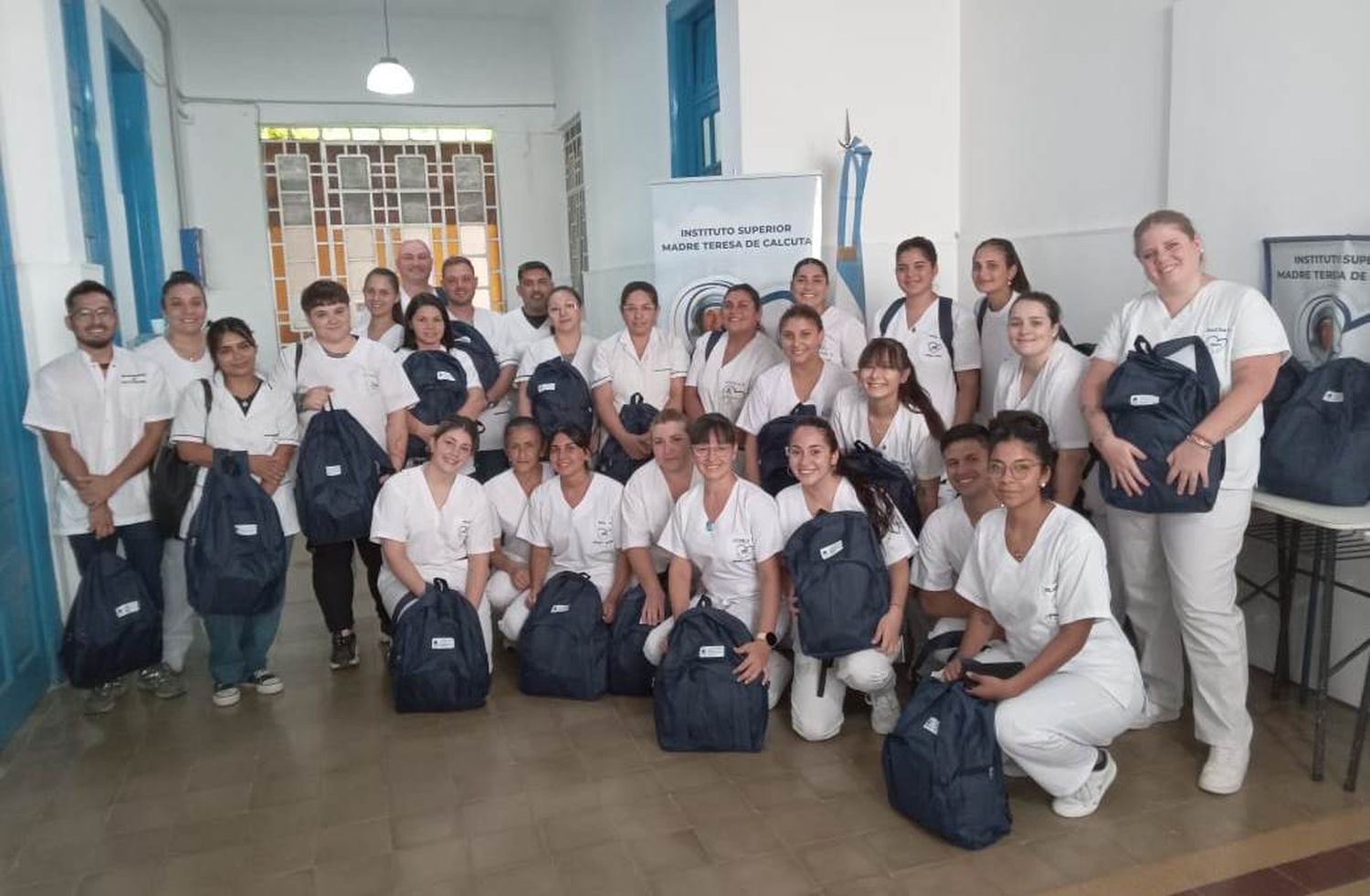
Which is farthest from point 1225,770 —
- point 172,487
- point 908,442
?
point 172,487

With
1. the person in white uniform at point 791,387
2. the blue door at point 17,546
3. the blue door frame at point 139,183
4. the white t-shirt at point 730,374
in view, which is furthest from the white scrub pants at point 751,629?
the blue door frame at point 139,183

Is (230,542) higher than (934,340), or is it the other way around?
(934,340)

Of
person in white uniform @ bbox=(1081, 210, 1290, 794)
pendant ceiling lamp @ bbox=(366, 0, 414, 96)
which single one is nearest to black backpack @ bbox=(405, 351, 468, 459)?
person in white uniform @ bbox=(1081, 210, 1290, 794)

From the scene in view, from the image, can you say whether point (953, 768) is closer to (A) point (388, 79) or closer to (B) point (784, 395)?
(B) point (784, 395)

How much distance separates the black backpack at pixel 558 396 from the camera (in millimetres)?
4215

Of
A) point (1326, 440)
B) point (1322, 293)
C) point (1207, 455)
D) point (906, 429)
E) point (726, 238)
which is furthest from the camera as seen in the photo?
point (726, 238)

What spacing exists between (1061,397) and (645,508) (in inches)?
57.6

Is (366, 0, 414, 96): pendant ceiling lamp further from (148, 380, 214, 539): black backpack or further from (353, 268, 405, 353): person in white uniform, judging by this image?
(148, 380, 214, 539): black backpack

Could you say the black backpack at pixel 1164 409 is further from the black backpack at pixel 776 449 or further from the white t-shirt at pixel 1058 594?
the black backpack at pixel 776 449

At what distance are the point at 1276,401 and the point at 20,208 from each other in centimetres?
452

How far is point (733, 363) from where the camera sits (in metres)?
4.27

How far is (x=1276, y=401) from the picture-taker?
317cm

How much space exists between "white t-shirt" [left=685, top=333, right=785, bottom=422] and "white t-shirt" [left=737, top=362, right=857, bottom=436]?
289mm

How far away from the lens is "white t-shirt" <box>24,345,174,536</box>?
362 cm
